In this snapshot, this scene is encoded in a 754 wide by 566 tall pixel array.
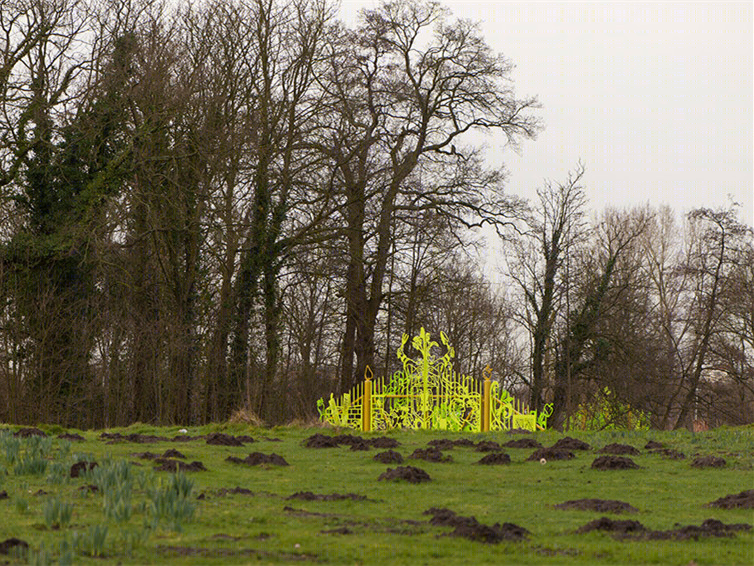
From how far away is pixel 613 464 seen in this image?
11789mm

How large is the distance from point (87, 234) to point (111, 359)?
431 centimetres

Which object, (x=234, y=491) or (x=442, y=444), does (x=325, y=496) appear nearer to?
(x=234, y=491)

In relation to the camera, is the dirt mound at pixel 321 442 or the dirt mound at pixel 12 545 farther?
the dirt mound at pixel 321 442

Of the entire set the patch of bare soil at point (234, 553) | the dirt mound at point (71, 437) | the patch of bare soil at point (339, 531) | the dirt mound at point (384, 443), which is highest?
the dirt mound at point (71, 437)

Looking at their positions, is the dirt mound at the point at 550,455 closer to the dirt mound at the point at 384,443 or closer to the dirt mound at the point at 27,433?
the dirt mound at the point at 384,443

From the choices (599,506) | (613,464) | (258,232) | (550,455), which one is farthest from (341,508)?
(258,232)

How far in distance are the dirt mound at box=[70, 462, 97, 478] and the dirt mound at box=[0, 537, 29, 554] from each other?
3370mm

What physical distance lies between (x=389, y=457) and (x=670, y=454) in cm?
413

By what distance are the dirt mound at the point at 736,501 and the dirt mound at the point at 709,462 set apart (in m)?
2.78

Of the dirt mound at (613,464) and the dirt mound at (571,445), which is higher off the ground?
the dirt mound at (571,445)

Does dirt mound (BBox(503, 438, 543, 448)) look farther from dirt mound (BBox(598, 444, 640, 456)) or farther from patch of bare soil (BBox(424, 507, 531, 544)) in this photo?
patch of bare soil (BBox(424, 507, 531, 544))

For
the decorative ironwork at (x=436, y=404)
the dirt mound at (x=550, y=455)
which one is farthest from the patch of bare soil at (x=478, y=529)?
the decorative ironwork at (x=436, y=404)

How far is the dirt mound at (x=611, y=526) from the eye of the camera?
299 inches

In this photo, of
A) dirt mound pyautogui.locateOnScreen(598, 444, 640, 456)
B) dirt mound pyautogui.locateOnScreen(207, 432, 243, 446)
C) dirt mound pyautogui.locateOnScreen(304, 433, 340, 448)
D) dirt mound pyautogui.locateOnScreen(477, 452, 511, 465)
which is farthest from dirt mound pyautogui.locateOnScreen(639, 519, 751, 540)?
dirt mound pyautogui.locateOnScreen(207, 432, 243, 446)
